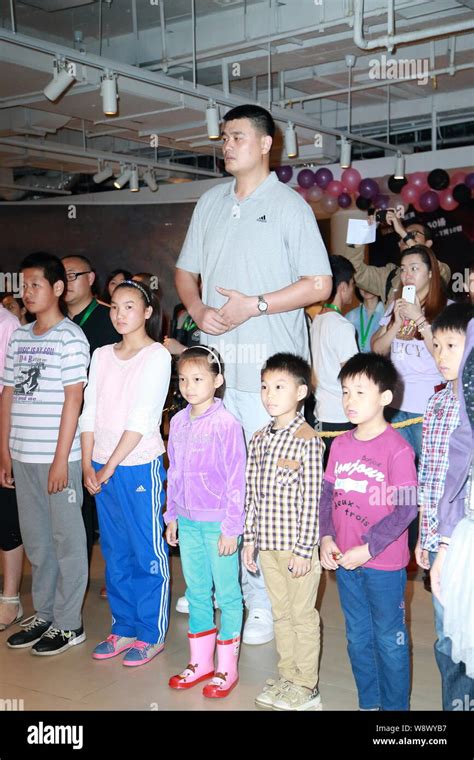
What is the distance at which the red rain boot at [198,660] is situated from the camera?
2.61 meters

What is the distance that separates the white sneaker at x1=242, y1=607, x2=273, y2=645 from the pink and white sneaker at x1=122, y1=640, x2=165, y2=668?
0.32 metres

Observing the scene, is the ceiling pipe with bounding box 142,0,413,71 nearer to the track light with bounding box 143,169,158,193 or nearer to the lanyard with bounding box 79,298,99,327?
the track light with bounding box 143,169,158,193

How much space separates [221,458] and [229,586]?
0.42 metres

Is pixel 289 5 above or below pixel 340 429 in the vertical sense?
above

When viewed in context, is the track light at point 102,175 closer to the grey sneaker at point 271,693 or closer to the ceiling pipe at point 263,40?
the ceiling pipe at point 263,40

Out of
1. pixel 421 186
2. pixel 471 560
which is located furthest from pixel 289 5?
pixel 471 560

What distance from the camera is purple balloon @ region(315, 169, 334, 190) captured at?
9.09 m

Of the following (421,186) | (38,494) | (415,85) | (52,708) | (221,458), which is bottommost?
(52,708)

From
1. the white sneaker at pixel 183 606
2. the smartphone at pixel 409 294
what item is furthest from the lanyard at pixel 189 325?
the white sneaker at pixel 183 606

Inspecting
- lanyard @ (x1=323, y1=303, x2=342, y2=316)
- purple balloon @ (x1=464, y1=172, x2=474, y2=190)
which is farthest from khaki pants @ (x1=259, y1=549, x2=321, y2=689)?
purple balloon @ (x1=464, y1=172, x2=474, y2=190)

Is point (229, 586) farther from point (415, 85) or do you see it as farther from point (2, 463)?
point (415, 85)

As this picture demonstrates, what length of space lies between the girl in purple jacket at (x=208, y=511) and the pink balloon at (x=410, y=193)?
263 inches
